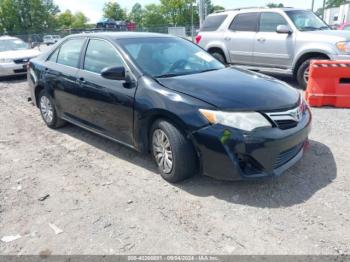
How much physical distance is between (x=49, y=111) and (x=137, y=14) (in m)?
98.2

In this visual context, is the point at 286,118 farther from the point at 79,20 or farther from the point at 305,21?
the point at 79,20

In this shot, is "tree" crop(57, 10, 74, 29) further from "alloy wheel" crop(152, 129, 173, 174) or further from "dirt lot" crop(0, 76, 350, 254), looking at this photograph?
"alloy wheel" crop(152, 129, 173, 174)

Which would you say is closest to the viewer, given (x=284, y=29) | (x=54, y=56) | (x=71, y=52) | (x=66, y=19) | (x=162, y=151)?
(x=162, y=151)

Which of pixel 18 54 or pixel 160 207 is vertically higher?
pixel 18 54

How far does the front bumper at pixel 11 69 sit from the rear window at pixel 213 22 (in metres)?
6.06

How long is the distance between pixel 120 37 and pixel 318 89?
3891 mm

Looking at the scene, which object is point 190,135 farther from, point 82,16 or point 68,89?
point 82,16

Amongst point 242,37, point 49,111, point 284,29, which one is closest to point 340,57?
point 284,29

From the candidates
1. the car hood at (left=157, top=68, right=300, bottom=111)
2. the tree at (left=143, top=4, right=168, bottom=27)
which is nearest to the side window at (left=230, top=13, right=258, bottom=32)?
the car hood at (left=157, top=68, right=300, bottom=111)

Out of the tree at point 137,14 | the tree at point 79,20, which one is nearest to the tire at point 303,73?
the tree at point 137,14

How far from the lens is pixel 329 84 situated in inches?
239

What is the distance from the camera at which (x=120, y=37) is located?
4336 millimetres

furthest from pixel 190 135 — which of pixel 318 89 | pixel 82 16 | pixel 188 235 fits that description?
pixel 82 16

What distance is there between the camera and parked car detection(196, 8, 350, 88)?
279 inches
